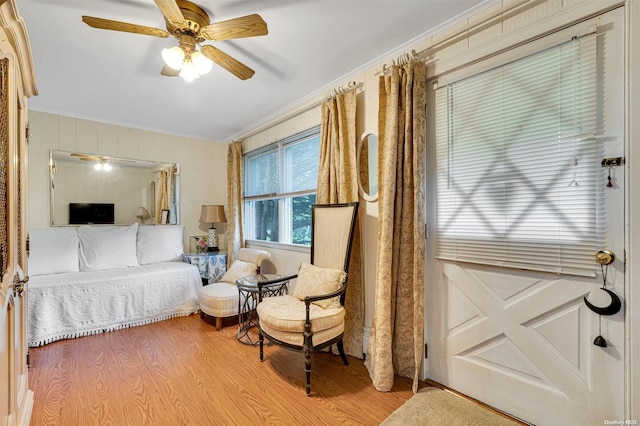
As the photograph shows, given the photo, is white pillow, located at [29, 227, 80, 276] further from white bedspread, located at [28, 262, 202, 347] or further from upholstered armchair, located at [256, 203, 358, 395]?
upholstered armchair, located at [256, 203, 358, 395]

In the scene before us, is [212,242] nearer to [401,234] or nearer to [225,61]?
[225,61]

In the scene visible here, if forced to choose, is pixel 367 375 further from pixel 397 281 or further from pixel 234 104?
pixel 234 104

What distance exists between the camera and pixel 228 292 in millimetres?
3221

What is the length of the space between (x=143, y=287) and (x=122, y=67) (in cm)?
234

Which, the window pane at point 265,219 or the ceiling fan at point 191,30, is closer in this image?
the ceiling fan at point 191,30

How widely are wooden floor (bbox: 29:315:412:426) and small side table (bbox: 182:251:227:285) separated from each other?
3.85ft

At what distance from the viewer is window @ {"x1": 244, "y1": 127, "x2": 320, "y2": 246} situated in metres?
3.24

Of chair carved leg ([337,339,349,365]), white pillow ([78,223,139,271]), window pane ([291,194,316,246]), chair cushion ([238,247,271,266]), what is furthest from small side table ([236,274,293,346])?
white pillow ([78,223,139,271])

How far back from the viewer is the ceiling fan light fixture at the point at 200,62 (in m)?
1.80

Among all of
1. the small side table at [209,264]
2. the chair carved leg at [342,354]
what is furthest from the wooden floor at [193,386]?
the small side table at [209,264]

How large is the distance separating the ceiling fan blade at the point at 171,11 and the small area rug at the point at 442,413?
103 inches

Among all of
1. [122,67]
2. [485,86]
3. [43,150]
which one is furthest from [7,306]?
[43,150]

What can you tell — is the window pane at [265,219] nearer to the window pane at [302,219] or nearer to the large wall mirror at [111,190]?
the window pane at [302,219]

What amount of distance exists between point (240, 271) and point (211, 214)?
131 centimetres
